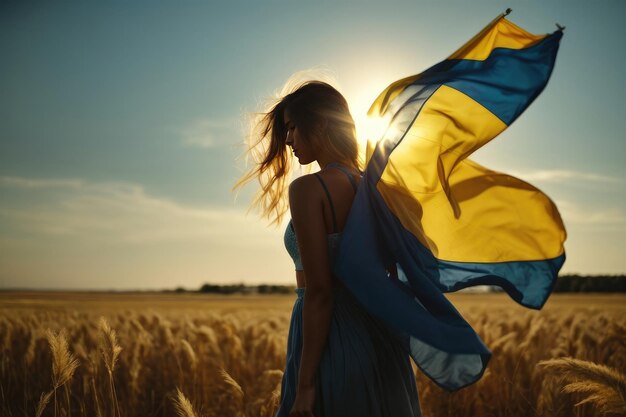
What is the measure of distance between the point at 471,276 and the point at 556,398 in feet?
8.94

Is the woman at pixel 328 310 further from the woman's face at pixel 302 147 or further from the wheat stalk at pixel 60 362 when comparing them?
the wheat stalk at pixel 60 362

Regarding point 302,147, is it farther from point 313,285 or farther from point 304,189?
point 313,285

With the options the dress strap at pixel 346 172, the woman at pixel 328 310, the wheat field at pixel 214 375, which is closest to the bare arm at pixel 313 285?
the woman at pixel 328 310

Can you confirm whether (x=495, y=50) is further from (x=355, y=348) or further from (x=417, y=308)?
(x=355, y=348)

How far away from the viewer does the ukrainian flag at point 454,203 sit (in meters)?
2.03

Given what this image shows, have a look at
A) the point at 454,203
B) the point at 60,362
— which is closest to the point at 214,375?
the point at 60,362

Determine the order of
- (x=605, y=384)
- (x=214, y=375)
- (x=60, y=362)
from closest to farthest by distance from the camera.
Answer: (x=605, y=384), (x=60, y=362), (x=214, y=375)

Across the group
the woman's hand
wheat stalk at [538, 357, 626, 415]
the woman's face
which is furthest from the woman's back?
wheat stalk at [538, 357, 626, 415]

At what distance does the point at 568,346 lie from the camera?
20.7 ft

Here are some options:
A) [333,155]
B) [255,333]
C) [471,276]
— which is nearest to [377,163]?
[333,155]

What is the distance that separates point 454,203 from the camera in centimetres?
242

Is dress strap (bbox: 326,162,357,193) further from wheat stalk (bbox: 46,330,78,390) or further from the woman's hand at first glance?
wheat stalk (bbox: 46,330,78,390)

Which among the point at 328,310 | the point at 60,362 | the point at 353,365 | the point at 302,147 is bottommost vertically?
the point at 60,362

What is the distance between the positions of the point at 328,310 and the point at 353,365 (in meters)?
0.23
